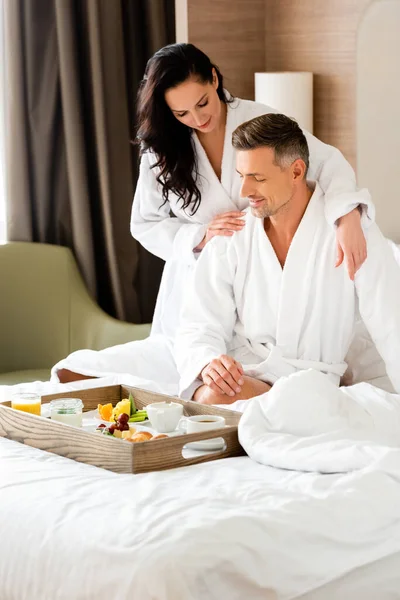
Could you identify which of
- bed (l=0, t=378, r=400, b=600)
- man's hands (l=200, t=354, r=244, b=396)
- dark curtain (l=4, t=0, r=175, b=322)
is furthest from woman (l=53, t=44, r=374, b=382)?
bed (l=0, t=378, r=400, b=600)

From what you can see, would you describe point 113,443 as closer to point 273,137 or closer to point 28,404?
point 28,404

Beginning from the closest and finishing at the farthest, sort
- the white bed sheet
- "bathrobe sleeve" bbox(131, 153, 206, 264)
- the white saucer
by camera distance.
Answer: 1. the white bed sheet
2. the white saucer
3. "bathrobe sleeve" bbox(131, 153, 206, 264)

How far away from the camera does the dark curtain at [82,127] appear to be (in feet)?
12.9

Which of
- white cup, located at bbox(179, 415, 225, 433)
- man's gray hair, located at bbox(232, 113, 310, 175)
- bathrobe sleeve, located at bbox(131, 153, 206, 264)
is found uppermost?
man's gray hair, located at bbox(232, 113, 310, 175)

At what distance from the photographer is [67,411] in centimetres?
236

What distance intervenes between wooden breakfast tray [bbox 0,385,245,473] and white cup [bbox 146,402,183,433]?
0.33ft

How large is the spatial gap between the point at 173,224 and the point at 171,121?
362 mm

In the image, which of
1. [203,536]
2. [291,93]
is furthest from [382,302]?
[291,93]

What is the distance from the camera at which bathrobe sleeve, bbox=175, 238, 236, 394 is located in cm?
288

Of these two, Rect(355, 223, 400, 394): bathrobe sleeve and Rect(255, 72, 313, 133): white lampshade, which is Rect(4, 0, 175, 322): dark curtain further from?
Rect(355, 223, 400, 394): bathrobe sleeve

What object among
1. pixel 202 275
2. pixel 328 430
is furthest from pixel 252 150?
pixel 328 430

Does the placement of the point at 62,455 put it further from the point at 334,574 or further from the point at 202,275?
the point at 202,275

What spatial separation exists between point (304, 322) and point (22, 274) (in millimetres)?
1508

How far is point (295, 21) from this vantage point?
4.31 meters
